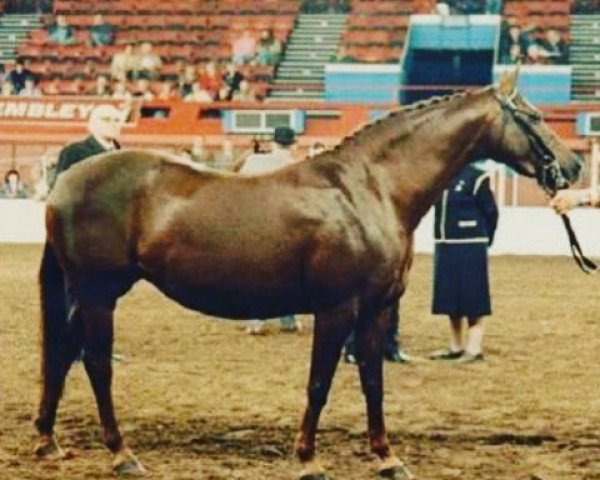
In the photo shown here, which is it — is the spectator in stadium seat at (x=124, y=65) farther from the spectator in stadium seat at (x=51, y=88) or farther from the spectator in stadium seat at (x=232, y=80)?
the spectator in stadium seat at (x=232, y=80)

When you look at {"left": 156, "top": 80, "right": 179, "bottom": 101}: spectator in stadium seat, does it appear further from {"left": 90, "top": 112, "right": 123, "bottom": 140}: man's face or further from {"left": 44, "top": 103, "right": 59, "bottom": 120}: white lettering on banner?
{"left": 90, "top": 112, "right": 123, "bottom": 140}: man's face

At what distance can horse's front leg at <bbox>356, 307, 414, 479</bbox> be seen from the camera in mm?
5984

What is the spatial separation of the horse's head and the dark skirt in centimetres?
325

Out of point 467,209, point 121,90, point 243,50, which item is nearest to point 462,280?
point 467,209

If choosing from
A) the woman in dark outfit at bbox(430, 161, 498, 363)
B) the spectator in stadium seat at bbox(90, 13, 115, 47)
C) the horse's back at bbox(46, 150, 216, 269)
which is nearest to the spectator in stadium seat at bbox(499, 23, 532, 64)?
the spectator in stadium seat at bbox(90, 13, 115, 47)

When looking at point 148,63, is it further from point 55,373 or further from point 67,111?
point 55,373

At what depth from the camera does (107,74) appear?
26125 millimetres

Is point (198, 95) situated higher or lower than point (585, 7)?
lower

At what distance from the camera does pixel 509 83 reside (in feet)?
20.1

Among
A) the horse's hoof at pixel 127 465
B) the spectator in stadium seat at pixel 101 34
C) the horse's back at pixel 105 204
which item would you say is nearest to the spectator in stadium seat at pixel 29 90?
the spectator in stadium seat at pixel 101 34

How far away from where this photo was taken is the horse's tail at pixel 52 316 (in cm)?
643

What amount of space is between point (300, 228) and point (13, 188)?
52.9ft

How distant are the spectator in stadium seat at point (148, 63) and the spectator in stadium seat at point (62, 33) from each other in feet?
7.59

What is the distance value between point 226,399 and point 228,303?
1941 millimetres
